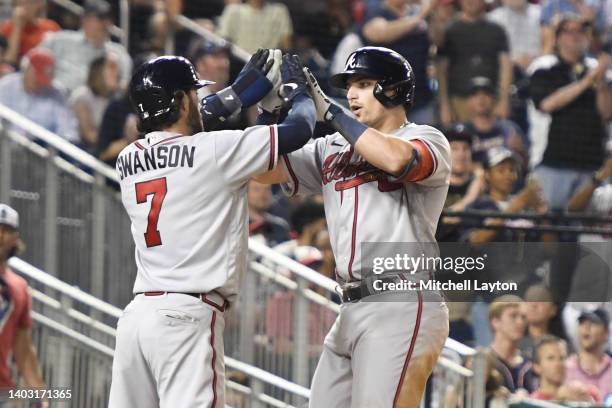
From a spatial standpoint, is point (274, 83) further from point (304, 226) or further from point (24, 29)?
point (24, 29)

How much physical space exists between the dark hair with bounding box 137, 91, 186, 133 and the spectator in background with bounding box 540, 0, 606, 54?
20.1ft

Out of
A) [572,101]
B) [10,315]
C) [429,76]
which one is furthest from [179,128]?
[572,101]

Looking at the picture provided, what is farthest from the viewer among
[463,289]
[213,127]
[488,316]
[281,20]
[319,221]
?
[281,20]

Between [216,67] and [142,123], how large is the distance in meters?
4.65

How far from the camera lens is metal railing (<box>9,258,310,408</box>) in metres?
6.80

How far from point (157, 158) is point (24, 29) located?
19.8 feet

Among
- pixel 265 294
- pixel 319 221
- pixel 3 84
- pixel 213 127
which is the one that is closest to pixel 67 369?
pixel 265 294

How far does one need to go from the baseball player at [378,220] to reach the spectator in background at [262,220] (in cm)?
344

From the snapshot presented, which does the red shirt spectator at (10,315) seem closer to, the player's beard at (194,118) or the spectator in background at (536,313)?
the player's beard at (194,118)

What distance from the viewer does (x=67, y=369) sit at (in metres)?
6.86

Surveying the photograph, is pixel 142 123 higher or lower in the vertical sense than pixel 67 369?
higher

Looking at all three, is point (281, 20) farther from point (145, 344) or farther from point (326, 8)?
point (145, 344)

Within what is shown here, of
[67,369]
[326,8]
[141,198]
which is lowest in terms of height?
[67,369]

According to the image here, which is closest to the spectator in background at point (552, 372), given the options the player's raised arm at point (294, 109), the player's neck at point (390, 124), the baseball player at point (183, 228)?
the player's neck at point (390, 124)
